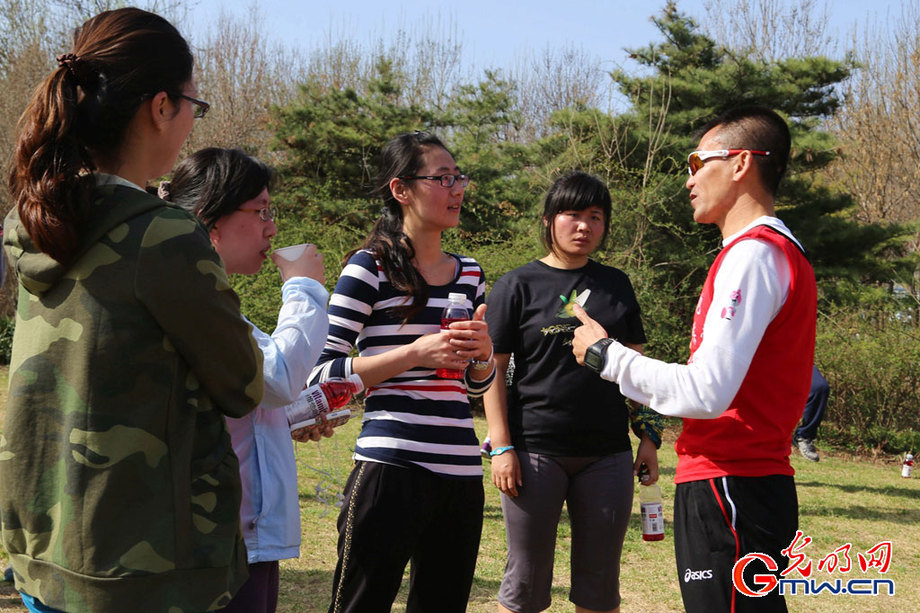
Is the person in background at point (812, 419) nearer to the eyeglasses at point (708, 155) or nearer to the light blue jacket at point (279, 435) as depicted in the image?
the eyeglasses at point (708, 155)

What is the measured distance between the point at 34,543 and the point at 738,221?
199 cm

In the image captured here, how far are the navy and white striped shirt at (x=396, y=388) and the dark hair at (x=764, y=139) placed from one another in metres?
0.99

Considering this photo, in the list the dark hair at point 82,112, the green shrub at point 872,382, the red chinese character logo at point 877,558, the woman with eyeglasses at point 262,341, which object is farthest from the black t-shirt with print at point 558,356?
the green shrub at point 872,382

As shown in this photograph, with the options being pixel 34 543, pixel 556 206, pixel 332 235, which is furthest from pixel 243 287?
pixel 34 543

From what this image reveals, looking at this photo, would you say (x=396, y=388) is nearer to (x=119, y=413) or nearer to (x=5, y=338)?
(x=119, y=413)

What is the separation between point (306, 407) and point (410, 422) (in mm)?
408

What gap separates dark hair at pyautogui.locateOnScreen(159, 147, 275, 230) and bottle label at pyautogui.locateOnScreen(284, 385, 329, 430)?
0.53 m

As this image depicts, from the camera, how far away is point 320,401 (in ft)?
7.43

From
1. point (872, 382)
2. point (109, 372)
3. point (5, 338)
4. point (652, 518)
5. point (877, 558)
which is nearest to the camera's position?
point (109, 372)

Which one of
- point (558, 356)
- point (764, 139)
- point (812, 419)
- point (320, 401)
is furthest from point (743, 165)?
point (812, 419)

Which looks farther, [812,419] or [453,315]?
[812,419]

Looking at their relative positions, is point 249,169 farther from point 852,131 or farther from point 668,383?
point 852,131

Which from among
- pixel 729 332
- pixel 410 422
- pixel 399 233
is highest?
pixel 399 233

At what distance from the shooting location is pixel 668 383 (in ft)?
7.29
